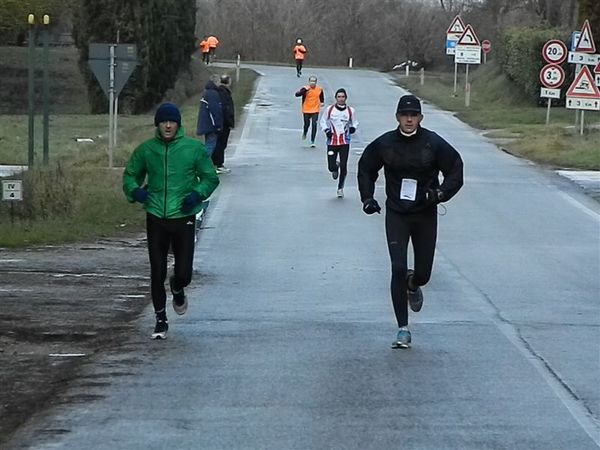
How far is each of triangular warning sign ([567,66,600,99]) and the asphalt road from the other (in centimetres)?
926

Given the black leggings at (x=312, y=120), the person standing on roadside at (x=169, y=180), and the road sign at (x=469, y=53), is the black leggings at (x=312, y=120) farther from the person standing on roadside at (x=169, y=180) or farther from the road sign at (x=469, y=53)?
the person standing on roadside at (x=169, y=180)

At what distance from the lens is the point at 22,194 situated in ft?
59.6

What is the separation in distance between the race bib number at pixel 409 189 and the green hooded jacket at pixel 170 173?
57.2 inches

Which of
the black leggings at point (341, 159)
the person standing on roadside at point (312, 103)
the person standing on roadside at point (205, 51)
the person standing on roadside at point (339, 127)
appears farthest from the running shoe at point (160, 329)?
the person standing on roadside at point (205, 51)

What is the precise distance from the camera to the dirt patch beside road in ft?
28.1

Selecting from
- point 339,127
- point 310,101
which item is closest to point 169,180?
point 339,127

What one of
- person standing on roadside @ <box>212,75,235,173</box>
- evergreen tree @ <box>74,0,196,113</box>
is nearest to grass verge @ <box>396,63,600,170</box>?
person standing on roadside @ <box>212,75,235,173</box>

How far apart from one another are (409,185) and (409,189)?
30 mm

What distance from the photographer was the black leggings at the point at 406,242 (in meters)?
9.74

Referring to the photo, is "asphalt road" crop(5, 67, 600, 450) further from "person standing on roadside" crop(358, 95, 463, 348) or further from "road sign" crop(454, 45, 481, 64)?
"road sign" crop(454, 45, 481, 64)

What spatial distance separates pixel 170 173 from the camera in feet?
32.7

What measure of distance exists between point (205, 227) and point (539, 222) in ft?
15.1

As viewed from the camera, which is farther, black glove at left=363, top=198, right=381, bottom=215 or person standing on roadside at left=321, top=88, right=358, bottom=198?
person standing on roadside at left=321, top=88, right=358, bottom=198

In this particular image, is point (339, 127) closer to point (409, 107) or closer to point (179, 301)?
point (179, 301)
